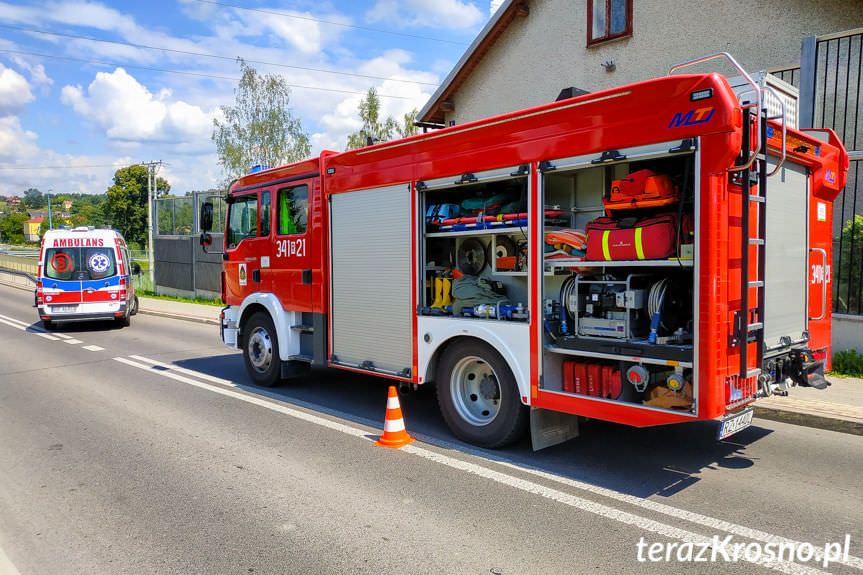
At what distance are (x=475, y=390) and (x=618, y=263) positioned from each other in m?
1.89

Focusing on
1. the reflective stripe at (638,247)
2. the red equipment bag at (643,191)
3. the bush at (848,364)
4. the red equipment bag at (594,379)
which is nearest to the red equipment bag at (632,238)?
Result: the reflective stripe at (638,247)

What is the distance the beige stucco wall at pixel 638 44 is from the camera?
1046cm

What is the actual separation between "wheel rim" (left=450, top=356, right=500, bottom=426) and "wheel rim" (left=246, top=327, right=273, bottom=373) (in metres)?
3.27

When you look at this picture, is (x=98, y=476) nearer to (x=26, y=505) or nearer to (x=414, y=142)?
(x=26, y=505)

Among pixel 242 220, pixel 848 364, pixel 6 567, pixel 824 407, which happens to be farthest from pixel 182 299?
pixel 824 407

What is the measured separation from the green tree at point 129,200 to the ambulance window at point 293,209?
7400cm

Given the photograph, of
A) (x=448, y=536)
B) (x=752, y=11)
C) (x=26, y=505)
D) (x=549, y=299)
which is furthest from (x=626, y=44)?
(x=26, y=505)

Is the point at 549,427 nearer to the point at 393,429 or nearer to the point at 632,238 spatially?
the point at 393,429

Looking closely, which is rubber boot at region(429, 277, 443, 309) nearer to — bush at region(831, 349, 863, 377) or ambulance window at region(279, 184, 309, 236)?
ambulance window at region(279, 184, 309, 236)

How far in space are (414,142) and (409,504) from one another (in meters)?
3.36

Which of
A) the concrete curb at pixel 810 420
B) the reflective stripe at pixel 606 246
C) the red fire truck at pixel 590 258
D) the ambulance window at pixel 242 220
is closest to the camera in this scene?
the red fire truck at pixel 590 258

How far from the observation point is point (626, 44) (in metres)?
12.5

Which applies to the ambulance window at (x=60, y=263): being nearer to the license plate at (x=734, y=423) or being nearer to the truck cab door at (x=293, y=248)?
the truck cab door at (x=293, y=248)

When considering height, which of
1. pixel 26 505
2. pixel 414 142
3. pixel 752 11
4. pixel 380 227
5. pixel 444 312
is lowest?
pixel 26 505
